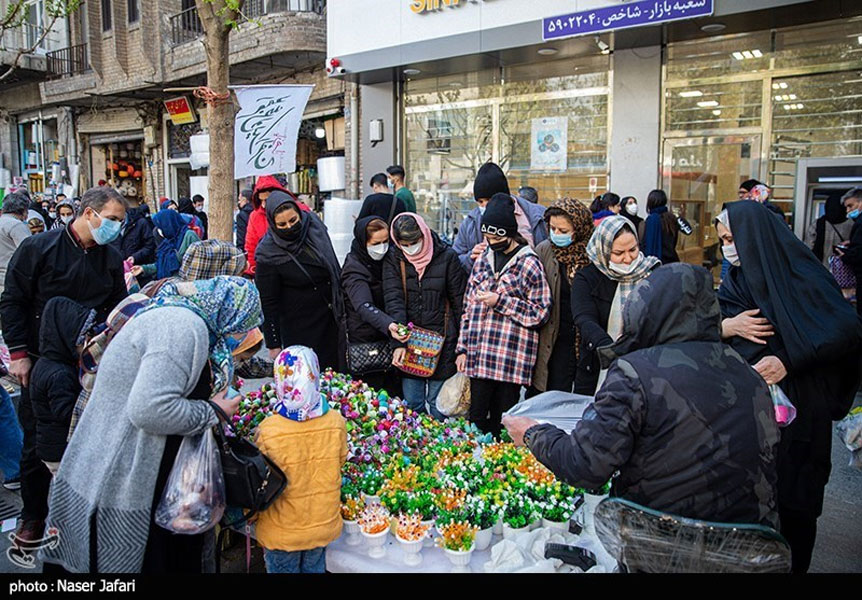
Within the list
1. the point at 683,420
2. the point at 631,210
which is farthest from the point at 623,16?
the point at 683,420

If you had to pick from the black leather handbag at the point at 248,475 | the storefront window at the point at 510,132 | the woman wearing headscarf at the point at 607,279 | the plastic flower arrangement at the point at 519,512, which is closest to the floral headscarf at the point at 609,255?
the woman wearing headscarf at the point at 607,279

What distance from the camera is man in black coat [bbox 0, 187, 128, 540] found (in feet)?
11.7

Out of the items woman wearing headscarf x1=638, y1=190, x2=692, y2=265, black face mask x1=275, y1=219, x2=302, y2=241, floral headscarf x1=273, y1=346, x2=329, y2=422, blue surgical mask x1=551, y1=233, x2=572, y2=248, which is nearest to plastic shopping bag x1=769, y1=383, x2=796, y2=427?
blue surgical mask x1=551, y1=233, x2=572, y2=248

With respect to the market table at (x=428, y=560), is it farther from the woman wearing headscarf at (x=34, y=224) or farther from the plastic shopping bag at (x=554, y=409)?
the woman wearing headscarf at (x=34, y=224)

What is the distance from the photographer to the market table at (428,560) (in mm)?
2606

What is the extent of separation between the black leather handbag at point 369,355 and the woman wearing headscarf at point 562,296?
3.49ft

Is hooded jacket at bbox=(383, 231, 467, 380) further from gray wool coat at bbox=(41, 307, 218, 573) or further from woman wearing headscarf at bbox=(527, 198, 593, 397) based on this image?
gray wool coat at bbox=(41, 307, 218, 573)

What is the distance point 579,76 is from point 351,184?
4.74 metres

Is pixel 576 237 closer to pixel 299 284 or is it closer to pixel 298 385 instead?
pixel 299 284

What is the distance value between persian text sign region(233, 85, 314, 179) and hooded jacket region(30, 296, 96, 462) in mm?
3626

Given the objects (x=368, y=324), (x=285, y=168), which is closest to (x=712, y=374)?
(x=368, y=324)

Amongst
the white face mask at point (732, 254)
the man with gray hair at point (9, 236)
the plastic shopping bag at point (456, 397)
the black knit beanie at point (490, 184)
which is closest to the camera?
the white face mask at point (732, 254)

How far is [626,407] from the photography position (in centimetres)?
193

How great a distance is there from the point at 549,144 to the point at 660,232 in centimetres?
310
